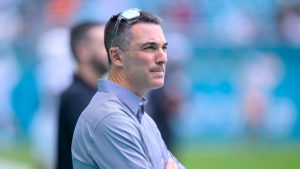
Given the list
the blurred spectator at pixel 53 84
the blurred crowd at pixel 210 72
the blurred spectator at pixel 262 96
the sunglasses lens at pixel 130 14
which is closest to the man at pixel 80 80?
the sunglasses lens at pixel 130 14

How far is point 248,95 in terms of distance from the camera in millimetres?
22234

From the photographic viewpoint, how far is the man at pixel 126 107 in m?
5.09

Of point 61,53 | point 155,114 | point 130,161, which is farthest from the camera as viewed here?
point 61,53

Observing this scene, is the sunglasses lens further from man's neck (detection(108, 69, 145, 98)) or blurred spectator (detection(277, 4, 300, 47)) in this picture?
blurred spectator (detection(277, 4, 300, 47))

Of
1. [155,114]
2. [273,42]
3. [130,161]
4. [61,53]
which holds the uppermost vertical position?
[273,42]

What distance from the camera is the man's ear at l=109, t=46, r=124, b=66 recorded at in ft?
18.0

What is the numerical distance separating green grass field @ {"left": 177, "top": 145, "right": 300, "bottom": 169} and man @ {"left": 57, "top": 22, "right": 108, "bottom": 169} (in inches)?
334

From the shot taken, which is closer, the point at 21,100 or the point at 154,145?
the point at 154,145

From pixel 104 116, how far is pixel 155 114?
635 centimetres

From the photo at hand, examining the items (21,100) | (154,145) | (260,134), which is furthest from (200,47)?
(154,145)

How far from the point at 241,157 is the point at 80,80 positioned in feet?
38.7

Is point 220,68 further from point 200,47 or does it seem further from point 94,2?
point 94,2

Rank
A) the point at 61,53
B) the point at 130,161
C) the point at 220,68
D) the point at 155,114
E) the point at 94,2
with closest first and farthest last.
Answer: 1. the point at 130,161
2. the point at 155,114
3. the point at 61,53
4. the point at 220,68
5. the point at 94,2

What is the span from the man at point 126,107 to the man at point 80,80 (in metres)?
2.50
